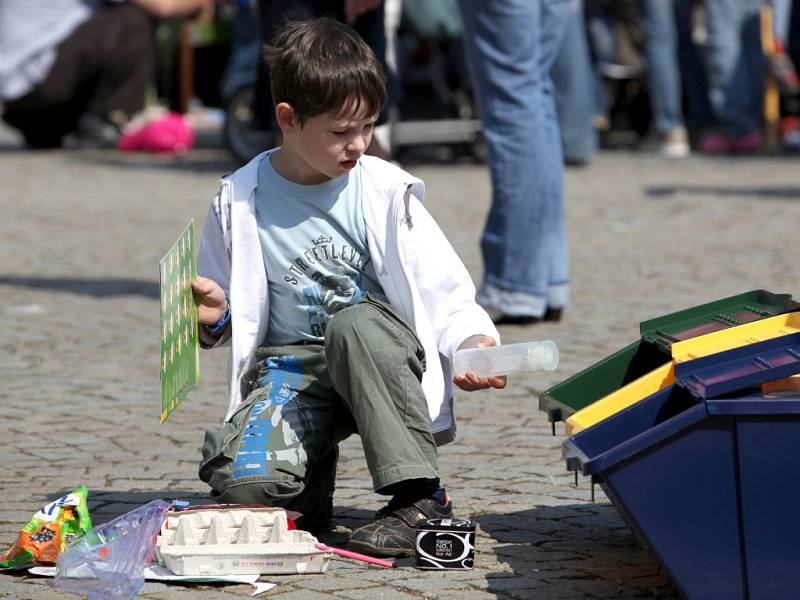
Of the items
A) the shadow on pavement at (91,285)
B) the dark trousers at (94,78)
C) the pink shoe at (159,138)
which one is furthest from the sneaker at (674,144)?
the shadow on pavement at (91,285)

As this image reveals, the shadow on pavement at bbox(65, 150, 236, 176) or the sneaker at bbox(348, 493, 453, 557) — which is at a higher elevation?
the sneaker at bbox(348, 493, 453, 557)

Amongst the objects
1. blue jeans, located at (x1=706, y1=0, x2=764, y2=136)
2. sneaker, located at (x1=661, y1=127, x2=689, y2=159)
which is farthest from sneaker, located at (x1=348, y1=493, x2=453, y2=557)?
Answer: sneaker, located at (x1=661, y1=127, x2=689, y2=159)

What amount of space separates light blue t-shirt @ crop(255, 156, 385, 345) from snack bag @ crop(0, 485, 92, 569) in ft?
1.78

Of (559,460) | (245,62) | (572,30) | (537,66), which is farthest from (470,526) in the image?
(245,62)

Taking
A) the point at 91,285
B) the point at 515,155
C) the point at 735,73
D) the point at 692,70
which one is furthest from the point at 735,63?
the point at 515,155

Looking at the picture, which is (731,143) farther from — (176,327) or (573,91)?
(176,327)

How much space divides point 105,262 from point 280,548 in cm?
467

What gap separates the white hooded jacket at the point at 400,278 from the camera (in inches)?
124

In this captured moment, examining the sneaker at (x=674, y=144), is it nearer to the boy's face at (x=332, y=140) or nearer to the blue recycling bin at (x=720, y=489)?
the boy's face at (x=332, y=140)

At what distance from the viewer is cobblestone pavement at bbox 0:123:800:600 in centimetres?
299

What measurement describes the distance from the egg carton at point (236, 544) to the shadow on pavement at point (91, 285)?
3.57 m

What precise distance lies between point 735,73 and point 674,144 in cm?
70

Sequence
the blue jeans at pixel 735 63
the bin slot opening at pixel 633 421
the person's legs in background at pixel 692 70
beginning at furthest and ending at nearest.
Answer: the person's legs in background at pixel 692 70, the blue jeans at pixel 735 63, the bin slot opening at pixel 633 421

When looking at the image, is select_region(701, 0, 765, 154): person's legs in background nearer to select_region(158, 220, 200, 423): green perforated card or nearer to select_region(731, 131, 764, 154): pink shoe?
select_region(731, 131, 764, 154): pink shoe
